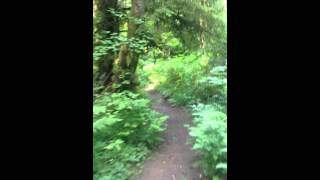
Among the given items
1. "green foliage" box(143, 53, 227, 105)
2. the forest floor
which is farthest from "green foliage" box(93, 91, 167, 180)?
"green foliage" box(143, 53, 227, 105)

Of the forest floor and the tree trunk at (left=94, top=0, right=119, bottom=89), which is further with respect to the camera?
the tree trunk at (left=94, top=0, right=119, bottom=89)

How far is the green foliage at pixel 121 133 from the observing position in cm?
384

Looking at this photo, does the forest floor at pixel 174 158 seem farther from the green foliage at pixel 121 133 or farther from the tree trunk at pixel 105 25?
the tree trunk at pixel 105 25

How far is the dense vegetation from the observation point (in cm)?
395

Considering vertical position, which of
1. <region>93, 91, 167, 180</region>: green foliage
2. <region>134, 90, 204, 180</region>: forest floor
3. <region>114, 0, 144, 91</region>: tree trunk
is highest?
<region>114, 0, 144, 91</region>: tree trunk

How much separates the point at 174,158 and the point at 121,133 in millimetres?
790

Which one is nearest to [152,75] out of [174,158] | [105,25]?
[105,25]

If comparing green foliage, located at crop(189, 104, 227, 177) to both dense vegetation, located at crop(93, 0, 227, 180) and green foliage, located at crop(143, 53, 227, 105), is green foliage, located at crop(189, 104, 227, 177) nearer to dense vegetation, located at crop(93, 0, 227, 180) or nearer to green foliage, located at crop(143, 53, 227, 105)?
dense vegetation, located at crop(93, 0, 227, 180)

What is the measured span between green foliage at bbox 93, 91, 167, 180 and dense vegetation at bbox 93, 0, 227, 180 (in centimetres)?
1

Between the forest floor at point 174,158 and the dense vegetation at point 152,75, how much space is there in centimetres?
12

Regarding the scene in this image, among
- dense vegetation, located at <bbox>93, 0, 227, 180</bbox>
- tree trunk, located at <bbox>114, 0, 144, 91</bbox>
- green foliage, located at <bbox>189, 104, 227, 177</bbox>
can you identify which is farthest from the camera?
tree trunk, located at <bbox>114, 0, 144, 91</bbox>

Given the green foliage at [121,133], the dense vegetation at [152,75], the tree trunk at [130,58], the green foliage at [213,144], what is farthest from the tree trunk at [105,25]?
the green foliage at [213,144]
